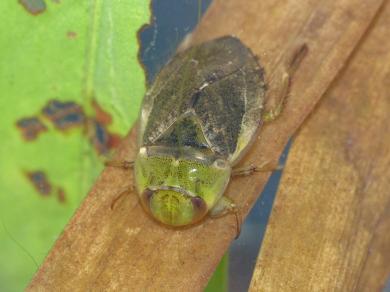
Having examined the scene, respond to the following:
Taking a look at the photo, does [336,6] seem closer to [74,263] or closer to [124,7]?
[124,7]

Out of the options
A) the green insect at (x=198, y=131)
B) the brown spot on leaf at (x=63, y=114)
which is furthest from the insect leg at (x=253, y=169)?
the brown spot on leaf at (x=63, y=114)

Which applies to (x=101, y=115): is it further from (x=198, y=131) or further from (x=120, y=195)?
(x=198, y=131)

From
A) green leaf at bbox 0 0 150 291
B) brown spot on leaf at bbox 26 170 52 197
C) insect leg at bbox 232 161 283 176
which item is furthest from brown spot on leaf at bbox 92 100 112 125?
insect leg at bbox 232 161 283 176

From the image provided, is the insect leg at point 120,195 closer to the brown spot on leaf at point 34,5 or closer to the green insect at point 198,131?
the green insect at point 198,131

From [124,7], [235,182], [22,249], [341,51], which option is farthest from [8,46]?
[341,51]

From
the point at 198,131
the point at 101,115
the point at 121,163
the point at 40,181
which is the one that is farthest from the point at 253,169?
the point at 40,181
